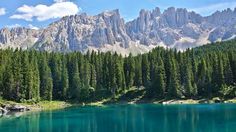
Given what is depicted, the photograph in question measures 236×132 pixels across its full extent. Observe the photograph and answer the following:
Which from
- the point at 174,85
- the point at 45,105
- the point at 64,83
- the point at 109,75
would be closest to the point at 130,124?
the point at 45,105

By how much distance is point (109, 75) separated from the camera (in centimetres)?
14912

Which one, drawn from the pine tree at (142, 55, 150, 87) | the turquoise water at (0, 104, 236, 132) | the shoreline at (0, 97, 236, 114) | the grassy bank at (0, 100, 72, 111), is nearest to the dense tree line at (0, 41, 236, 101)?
the pine tree at (142, 55, 150, 87)

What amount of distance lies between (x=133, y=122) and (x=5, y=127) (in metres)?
24.1

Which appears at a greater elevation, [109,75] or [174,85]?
[109,75]

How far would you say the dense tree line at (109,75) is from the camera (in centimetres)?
12444

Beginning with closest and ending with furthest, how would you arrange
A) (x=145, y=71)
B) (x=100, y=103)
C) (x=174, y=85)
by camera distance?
(x=174, y=85), (x=100, y=103), (x=145, y=71)

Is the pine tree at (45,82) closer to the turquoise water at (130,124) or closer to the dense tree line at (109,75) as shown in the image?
the dense tree line at (109,75)

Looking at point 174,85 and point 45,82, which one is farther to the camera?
point 174,85

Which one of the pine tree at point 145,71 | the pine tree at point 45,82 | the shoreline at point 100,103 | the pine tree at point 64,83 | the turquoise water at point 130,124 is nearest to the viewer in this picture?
the turquoise water at point 130,124

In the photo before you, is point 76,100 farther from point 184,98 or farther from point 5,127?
point 5,127

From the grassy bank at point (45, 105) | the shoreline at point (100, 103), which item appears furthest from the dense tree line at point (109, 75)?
the shoreline at point (100, 103)

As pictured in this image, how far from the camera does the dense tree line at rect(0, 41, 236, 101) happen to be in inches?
4899

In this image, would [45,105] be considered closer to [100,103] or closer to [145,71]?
[100,103]

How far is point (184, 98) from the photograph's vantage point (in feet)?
436
